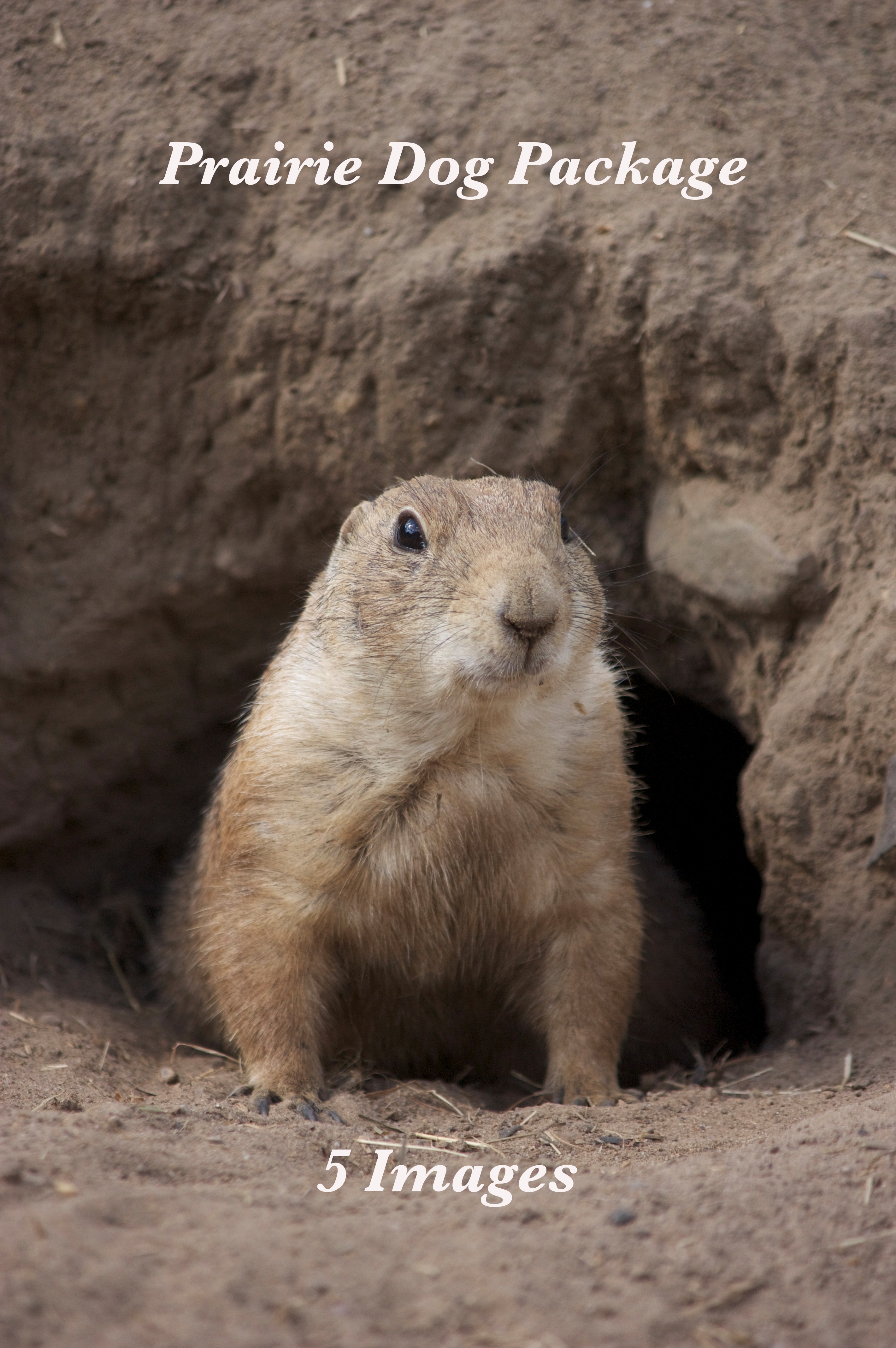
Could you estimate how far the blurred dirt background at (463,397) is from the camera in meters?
5.39

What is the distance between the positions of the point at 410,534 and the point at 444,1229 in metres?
2.68

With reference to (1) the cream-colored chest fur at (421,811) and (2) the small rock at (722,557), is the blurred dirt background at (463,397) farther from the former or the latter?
(1) the cream-colored chest fur at (421,811)

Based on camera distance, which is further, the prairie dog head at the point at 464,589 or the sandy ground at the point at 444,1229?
the prairie dog head at the point at 464,589

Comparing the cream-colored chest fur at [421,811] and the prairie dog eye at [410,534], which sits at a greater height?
the prairie dog eye at [410,534]

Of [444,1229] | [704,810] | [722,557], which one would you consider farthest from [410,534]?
[704,810]

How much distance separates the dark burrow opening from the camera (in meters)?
7.96

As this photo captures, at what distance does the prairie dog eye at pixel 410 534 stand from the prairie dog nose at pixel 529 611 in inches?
29.2

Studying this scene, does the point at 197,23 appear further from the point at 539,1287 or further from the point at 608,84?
the point at 539,1287

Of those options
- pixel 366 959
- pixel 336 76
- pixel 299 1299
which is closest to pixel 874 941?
pixel 366 959

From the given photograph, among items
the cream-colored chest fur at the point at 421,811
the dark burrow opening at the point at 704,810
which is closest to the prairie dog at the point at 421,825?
the cream-colored chest fur at the point at 421,811

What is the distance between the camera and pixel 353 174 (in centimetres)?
613

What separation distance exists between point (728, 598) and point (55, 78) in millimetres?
4516

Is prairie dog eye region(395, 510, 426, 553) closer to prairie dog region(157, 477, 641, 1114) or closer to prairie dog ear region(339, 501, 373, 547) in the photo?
prairie dog region(157, 477, 641, 1114)

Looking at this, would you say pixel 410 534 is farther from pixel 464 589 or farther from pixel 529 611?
pixel 529 611
